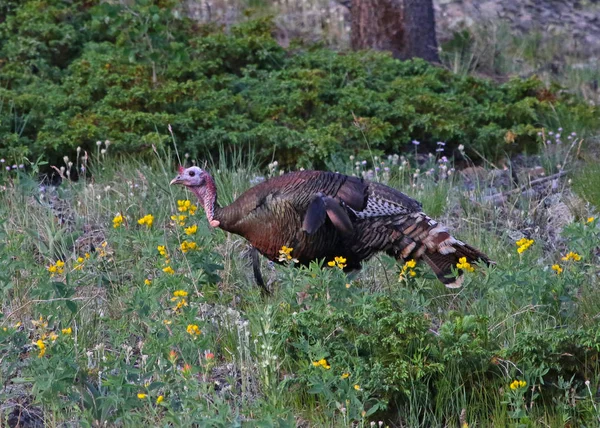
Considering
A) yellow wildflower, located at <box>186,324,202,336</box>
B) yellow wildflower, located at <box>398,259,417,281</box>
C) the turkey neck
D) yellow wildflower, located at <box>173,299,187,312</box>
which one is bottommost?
yellow wildflower, located at <box>398,259,417,281</box>

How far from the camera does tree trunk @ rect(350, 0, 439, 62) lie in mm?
9547

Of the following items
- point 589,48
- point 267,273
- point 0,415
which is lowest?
point 589,48

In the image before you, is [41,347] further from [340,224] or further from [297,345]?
[340,224]

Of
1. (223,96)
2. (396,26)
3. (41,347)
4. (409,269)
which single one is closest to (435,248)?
(409,269)

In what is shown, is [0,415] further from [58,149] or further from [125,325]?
[58,149]

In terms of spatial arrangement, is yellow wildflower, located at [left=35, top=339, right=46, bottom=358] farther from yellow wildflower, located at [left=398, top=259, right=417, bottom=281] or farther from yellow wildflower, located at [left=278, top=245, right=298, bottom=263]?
yellow wildflower, located at [left=398, top=259, right=417, bottom=281]

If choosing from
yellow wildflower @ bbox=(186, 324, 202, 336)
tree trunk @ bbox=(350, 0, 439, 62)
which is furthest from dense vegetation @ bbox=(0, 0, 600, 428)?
tree trunk @ bbox=(350, 0, 439, 62)

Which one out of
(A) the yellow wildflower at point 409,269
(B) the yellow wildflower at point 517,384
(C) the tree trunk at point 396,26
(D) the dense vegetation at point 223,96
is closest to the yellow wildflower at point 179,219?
(A) the yellow wildflower at point 409,269

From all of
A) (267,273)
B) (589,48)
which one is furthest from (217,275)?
(589,48)

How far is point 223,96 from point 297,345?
4036mm

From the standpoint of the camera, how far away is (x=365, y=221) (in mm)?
5496

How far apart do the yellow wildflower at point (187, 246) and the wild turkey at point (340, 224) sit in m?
0.44

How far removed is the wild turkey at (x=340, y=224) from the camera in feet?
17.8

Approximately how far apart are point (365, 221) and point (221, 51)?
12.3 feet
